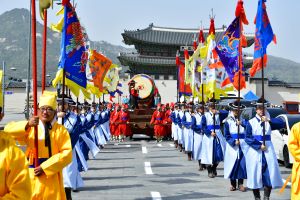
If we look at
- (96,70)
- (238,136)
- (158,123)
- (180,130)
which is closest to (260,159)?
(238,136)

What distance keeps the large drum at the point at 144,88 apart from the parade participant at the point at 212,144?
1520 cm

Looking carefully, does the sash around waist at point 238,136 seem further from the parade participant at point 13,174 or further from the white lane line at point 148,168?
the parade participant at point 13,174

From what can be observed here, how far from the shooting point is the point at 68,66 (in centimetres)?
964

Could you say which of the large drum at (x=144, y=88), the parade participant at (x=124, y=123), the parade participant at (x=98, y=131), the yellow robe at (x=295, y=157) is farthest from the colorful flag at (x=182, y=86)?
the yellow robe at (x=295, y=157)

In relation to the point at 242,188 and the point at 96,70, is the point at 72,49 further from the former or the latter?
the point at 96,70

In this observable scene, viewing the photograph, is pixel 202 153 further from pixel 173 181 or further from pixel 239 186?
pixel 239 186

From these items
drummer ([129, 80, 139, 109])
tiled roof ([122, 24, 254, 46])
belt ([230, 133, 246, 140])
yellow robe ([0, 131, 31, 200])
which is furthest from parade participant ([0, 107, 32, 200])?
tiled roof ([122, 24, 254, 46])

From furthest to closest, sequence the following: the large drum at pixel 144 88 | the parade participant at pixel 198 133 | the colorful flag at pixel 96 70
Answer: the large drum at pixel 144 88
the colorful flag at pixel 96 70
the parade participant at pixel 198 133

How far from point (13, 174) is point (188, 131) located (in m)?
13.9

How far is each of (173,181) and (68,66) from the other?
3663 mm

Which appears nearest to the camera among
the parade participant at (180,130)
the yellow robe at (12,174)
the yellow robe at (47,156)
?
the yellow robe at (12,174)

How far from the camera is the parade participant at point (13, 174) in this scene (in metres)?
3.36

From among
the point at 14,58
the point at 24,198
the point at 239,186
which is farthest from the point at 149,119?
the point at 14,58

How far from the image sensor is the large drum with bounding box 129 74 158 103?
92.2 ft
